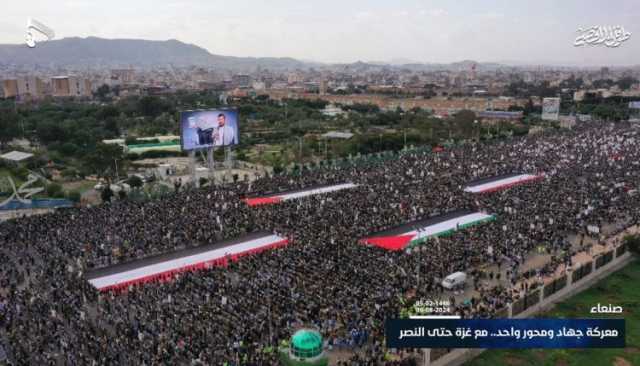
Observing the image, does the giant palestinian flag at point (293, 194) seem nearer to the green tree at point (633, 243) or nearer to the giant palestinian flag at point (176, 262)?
the giant palestinian flag at point (176, 262)

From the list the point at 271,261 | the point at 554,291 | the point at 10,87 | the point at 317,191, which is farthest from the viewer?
the point at 10,87

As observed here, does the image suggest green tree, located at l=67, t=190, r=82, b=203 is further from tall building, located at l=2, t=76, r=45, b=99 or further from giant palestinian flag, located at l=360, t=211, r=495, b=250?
tall building, located at l=2, t=76, r=45, b=99

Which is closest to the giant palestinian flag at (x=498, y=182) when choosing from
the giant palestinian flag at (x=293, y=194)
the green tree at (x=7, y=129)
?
the giant palestinian flag at (x=293, y=194)

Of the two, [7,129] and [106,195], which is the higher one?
[7,129]

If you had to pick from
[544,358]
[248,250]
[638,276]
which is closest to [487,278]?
[544,358]

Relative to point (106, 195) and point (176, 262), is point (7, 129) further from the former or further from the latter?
point (176, 262)

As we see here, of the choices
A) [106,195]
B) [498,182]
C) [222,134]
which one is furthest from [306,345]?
[498,182]
